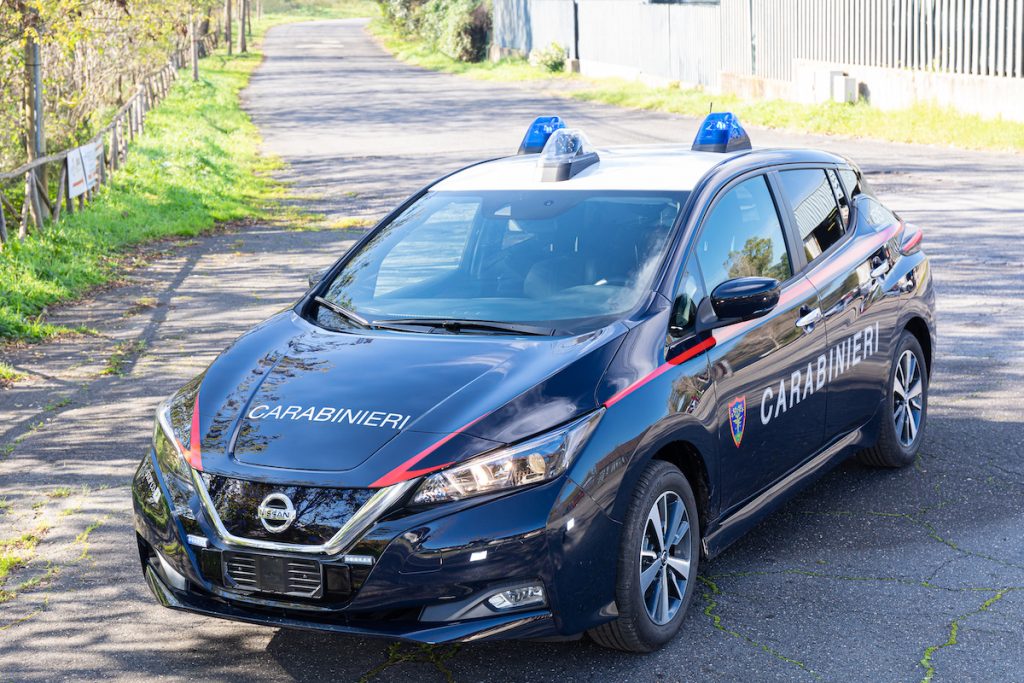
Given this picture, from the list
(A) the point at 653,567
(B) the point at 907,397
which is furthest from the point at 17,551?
(B) the point at 907,397

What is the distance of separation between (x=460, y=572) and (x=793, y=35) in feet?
83.0

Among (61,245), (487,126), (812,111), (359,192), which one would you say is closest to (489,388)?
(61,245)

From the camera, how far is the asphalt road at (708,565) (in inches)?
166

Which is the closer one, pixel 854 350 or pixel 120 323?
pixel 854 350

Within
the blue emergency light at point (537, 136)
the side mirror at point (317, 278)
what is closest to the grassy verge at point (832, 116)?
the blue emergency light at point (537, 136)

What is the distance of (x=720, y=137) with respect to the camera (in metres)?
5.72

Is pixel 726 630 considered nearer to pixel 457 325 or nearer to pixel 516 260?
pixel 457 325

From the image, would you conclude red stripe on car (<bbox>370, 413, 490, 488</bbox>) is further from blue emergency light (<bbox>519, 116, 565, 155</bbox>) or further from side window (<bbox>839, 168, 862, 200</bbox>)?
side window (<bbox>839, 168, 862, 200</bbox>)

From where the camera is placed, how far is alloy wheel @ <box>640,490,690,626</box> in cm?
419

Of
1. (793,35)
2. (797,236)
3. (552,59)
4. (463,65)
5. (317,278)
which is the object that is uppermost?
(463,65)

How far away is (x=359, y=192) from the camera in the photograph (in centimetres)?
1772

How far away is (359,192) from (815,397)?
13.2m

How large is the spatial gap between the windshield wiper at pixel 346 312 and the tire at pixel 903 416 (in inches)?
103

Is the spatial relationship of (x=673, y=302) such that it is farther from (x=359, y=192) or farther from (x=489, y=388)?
(x=359, y=192)
